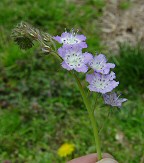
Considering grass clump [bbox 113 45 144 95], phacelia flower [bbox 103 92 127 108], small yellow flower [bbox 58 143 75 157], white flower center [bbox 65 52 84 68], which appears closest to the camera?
white flower center [bbox 65 52 84 68]

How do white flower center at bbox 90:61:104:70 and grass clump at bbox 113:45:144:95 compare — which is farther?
grass clump at bbox 113:45:144:95

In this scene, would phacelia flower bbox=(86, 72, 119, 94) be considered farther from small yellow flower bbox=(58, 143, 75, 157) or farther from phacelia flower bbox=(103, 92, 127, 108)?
small yellow flower bbox=(58, 143, 75, 157)

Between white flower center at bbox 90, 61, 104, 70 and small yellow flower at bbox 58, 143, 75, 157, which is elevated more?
small yellow flower at bbox 58, 143, 75, 157

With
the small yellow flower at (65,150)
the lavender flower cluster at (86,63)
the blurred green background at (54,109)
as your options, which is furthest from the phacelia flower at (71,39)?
the small yellow flower at (65,150)

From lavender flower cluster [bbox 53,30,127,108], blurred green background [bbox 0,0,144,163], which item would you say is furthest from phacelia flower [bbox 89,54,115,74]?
blurred green background [bbox 0,0,144,163]

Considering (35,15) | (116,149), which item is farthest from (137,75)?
(35,15)

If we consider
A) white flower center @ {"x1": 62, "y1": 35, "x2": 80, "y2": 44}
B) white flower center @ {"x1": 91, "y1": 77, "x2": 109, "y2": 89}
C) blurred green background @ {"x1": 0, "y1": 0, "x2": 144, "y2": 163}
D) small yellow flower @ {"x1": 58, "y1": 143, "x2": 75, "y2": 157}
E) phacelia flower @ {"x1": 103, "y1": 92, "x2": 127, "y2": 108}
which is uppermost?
blurred green background @ {"x1": 0, "y1": 0, "x2": 144, "y2": 163}

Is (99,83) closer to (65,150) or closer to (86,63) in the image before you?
(86,63)

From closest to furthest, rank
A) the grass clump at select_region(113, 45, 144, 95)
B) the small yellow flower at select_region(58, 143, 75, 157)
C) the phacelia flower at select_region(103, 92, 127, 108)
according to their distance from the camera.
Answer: the phacelia flower at select_region(103, 92, 127, 108) < the small yellow flower at select_region(58, 143, 75, 157) < the grass clump at select_region(113, 45, 144, 95)
